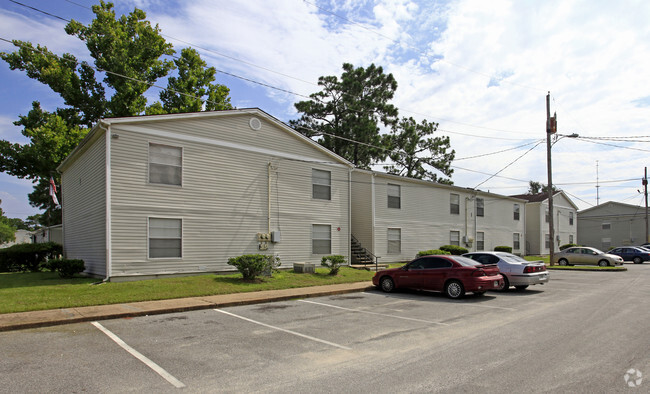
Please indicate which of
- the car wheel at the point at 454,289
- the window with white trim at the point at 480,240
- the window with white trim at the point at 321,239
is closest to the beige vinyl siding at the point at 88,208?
the window with white trim at the point at 321,239

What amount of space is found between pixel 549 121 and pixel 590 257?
10068 mm

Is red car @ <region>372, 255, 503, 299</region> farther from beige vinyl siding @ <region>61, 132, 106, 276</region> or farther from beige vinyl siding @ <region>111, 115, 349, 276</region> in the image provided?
beige vinyl siding @ <region>61, 132, 106, 276</region>

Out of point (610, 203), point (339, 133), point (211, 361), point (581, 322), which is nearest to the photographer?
point (211, 361)

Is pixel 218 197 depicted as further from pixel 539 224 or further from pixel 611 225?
pixel 611 225

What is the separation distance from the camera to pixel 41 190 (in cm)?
5312

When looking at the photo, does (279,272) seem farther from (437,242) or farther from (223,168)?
(437,242)

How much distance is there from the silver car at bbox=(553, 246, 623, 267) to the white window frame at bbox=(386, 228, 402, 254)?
12.2 meters

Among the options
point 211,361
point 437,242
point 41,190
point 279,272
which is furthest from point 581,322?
point 41,190

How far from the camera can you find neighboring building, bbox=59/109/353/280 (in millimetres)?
14836

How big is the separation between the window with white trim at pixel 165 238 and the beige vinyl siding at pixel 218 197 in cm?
18

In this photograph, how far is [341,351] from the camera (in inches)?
271

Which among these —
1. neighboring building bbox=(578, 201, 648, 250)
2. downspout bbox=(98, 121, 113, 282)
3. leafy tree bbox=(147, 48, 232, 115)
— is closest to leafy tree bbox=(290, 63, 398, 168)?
leafy tree bbox=(147, 48, 232, 115)

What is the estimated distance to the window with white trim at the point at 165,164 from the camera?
15.7 metres

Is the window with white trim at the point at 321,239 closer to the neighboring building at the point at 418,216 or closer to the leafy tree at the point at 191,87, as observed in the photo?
the neighboring building at the point at 418,216
